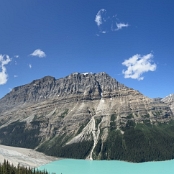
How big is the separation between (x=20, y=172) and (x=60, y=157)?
4499 inches

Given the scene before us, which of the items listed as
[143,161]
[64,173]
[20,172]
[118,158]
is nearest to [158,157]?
[143,161]

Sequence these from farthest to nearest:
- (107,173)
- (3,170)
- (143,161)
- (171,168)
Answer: (143,161) < (171,168) < (107,173) < (3,170)

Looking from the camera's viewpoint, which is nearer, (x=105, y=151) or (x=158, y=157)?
(x=158, y=157)

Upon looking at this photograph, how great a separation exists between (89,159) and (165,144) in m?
61.9

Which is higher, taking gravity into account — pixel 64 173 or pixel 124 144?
pixel 124 144

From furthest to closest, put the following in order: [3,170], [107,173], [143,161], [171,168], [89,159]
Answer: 1. [89,159]
2. [143,161]
3. [171,168]
4. [107,173]
5. [3,170]

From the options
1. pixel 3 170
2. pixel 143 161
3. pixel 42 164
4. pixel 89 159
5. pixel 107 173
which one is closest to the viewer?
pixel 3 170

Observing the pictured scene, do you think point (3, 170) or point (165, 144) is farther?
point (165, 144)

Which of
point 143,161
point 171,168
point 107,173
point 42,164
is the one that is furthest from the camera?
point 143,161

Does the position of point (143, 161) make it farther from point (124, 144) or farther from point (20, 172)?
point (20, 172)

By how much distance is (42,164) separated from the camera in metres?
161

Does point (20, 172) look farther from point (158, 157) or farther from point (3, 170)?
point (158, 157)

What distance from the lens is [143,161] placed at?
174500 mm

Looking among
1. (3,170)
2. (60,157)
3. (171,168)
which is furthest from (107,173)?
(60,157)
